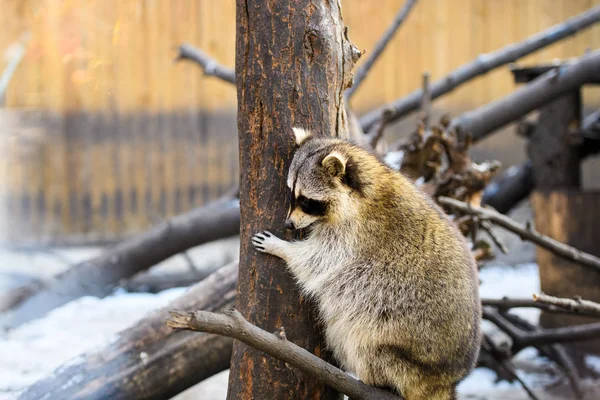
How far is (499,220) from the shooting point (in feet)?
11.4

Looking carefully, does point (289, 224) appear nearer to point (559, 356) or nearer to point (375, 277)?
point (375, 277)

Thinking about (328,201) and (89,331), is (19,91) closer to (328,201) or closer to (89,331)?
(89,331)

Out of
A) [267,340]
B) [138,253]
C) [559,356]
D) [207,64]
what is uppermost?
[207,64]

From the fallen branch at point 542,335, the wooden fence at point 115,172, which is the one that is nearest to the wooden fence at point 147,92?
the wooden fence at point 115,172

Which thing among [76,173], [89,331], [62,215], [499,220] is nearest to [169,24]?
[76,173]

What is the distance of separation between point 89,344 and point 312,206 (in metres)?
2.00

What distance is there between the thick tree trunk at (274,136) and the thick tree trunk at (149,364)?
86cm

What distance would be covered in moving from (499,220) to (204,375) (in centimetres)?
172

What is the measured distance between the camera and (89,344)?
143 inches

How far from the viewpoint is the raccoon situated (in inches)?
86.2

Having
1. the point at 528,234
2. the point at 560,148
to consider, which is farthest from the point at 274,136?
the point at 560,148

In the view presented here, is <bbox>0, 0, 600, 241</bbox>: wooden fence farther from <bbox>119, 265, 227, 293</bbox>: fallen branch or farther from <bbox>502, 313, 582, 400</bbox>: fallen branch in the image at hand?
<bbox>502, 313, 582, 400</bbox>: fallen branch

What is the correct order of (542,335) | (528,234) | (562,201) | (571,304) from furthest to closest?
(562,201) < (542,335) < (528,234) < (571,304)

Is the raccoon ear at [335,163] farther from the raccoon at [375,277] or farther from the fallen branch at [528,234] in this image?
the fallen branch at [528,234]
